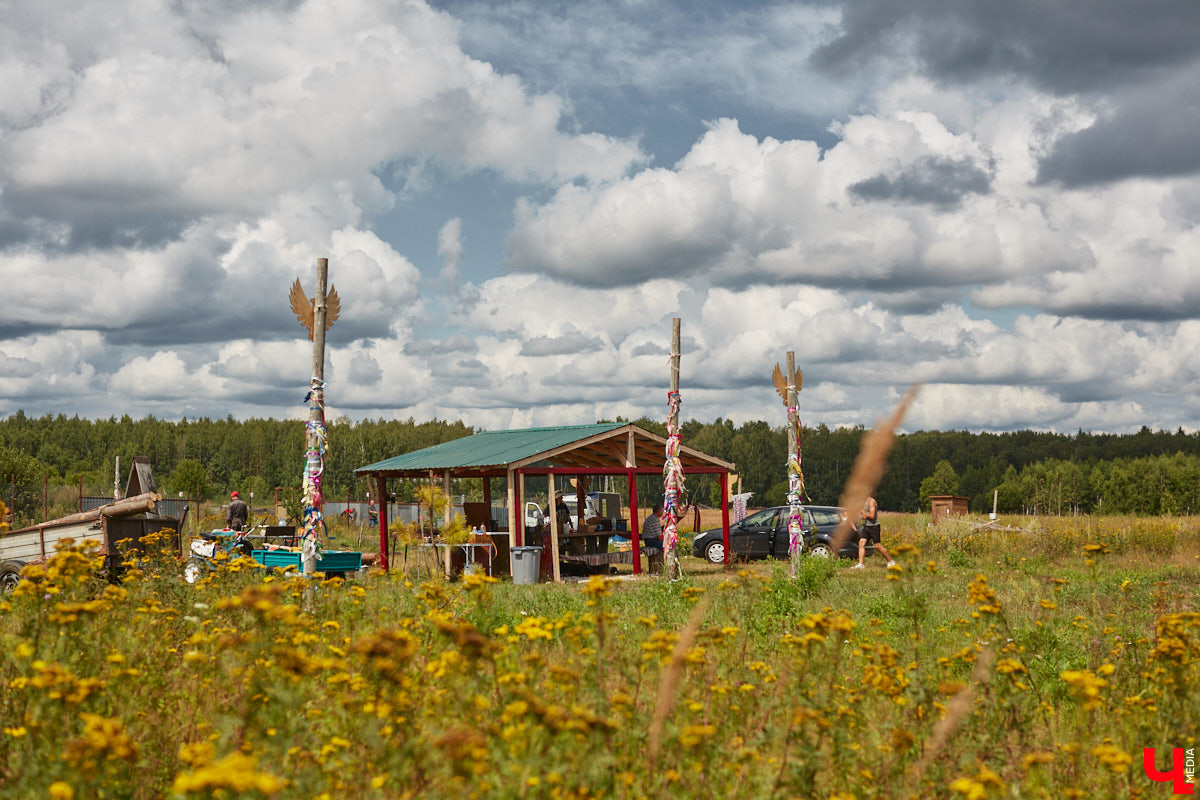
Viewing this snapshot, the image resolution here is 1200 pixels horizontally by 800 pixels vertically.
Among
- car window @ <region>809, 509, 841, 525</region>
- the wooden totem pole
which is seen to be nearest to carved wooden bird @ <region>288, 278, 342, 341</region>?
the wooden totem pole

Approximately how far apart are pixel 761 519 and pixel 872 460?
20.7m

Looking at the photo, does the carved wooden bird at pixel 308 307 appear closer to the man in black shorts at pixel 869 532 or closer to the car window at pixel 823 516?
the man in black shorts at pixel 869 532

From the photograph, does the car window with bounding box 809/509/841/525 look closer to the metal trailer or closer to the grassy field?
the metal trailer

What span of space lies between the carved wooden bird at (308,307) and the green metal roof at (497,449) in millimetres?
6624

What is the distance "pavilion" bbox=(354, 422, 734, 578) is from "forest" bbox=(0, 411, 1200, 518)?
225 feet

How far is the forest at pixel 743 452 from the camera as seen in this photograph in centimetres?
9825

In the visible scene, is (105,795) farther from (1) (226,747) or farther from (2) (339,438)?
(2) (339,438)

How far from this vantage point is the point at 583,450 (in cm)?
2064

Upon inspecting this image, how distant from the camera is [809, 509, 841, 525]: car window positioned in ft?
72.2

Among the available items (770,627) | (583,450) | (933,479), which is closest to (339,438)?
(933,479)

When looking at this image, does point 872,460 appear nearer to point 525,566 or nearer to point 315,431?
point 315,431

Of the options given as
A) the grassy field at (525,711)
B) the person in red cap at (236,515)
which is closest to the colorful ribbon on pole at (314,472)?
the grassy field at (525,711)

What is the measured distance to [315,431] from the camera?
36.4 feet

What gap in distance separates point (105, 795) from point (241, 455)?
12701 centimetres
